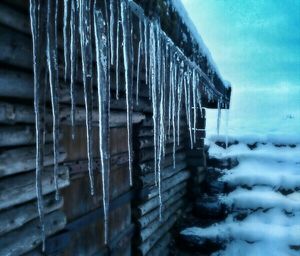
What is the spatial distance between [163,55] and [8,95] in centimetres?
188

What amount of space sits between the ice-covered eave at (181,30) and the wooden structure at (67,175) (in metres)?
0.02

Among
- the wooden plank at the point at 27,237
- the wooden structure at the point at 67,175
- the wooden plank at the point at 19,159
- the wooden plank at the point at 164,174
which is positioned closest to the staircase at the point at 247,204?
the wooden plank at the point at 164,174

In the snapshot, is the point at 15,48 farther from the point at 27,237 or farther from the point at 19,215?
the point at 27,237

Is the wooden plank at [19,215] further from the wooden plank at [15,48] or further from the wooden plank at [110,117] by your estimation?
the wooden plank at [15,48]

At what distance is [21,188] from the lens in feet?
7.75

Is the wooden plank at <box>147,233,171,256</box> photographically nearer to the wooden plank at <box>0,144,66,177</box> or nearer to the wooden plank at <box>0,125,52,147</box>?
the wooden plank at <box>0,144,66,177</box>

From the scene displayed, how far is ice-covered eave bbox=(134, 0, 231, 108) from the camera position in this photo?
10.0ft

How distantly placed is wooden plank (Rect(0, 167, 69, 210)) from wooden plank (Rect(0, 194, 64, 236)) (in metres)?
0.05

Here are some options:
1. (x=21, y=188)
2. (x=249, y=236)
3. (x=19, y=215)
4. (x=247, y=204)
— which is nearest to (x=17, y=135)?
(x=21, y=188)

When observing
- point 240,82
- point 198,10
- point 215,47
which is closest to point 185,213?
point 240,82

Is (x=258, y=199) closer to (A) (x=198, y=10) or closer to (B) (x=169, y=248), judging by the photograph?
(B) (x=169, y=248)

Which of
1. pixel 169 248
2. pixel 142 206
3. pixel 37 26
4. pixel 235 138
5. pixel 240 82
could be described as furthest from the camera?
pixel 240 82

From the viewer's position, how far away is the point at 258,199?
7.75m

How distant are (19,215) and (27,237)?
0.19 metres
